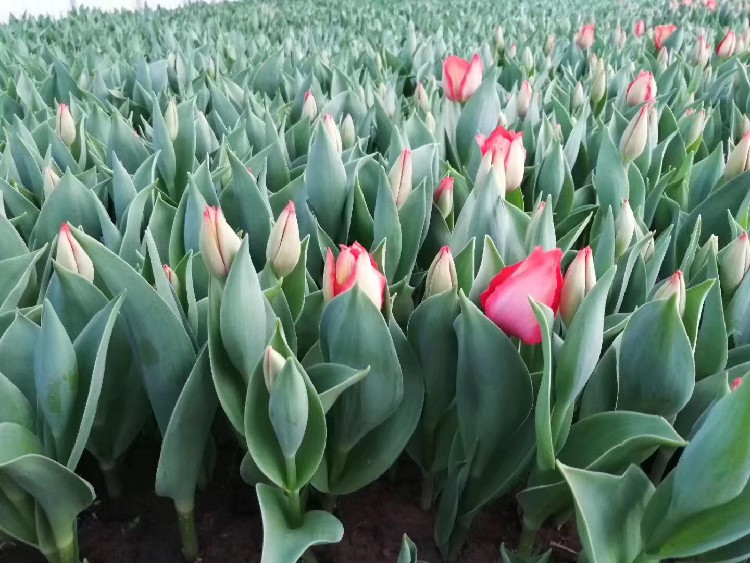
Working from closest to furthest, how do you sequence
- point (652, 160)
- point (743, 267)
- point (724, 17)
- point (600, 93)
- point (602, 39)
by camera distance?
point (743, 267) < point (652, 160) < point (600, 93) < point (602, 39) < point (724, 17)

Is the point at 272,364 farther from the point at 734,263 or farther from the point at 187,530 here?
the point at 734,263

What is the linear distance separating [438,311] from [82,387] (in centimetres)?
40

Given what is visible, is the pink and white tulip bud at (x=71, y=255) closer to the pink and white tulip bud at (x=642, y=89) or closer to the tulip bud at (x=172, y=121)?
the tulip bud at (x=172, y=121)

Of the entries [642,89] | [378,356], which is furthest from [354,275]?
[642,89]

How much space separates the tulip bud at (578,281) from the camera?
31.7 inches

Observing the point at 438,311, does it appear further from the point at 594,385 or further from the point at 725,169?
the point at 725,169

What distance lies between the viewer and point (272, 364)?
691 mm

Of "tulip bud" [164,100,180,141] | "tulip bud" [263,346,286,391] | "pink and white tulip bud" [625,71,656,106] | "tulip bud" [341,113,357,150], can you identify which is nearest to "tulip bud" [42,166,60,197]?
"tulip bud" [164,100,180,141]

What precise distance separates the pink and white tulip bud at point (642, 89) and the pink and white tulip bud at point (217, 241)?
1.32 meters

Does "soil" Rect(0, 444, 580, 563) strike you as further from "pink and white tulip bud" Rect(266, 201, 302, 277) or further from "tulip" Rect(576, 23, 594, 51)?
"tulip" Rect(576, 23, 594, 51)

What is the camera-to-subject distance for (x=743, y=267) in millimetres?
939

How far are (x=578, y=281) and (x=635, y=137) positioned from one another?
68 centimetres

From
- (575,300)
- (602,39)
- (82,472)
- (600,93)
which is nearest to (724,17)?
(602,39)

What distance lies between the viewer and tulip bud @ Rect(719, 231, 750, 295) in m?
0.94
